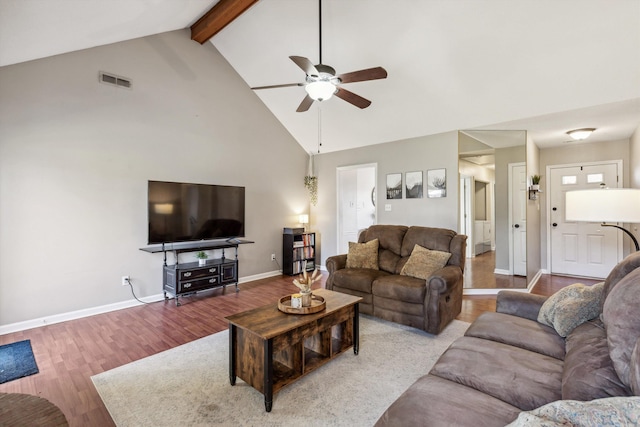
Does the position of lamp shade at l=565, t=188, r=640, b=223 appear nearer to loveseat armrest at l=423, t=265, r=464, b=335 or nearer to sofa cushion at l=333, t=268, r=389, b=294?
loveseat armrest at l=423, t=265, r=464, b=335

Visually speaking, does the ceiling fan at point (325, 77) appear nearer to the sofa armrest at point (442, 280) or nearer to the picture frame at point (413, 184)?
the sofa armrest at point (442, 280)

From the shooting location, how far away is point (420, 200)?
493cm

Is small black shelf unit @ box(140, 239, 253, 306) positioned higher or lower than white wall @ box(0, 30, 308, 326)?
lower

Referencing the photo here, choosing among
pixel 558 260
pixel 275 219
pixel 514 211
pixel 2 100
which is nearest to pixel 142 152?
pixel 2 100

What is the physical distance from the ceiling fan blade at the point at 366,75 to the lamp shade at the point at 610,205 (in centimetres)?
203

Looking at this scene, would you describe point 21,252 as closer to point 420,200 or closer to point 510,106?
point 420,200

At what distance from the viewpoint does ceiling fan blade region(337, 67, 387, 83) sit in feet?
8.68

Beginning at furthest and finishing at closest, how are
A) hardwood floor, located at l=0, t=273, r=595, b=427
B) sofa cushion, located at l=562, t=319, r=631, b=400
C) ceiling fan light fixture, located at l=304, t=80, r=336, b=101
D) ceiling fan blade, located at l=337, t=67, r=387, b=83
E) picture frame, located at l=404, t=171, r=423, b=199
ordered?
picture frame, located at l=404, t=171, r=423, b=199, ceiling fan light fixture, located at l=304, t=80, r=336, b=101, ceiling fan blade, located at l=337, t=67, r=387, b=83, hardwood floor, located at l=0, t=273, r=595, b=427, sofa cushion, located at l=562, t=319, r=631, b=400

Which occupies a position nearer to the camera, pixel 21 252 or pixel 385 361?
pixel 385 361

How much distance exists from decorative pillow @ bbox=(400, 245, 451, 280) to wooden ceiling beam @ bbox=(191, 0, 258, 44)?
3570mm

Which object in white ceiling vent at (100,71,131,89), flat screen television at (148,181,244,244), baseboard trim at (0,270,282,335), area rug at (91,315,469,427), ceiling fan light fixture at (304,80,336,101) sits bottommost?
area rug at (91,315,469,427)

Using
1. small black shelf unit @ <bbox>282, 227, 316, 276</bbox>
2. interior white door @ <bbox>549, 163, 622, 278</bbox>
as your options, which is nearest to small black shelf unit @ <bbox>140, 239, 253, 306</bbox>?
small black shelf unit @ <bbox>282, 227, 316, 276</bbox>

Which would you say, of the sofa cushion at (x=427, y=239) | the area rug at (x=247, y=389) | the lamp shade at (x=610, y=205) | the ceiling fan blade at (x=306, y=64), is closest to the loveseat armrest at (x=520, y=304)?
the area rug at (x=247, y=389)

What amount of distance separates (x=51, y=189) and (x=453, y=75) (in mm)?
4938
